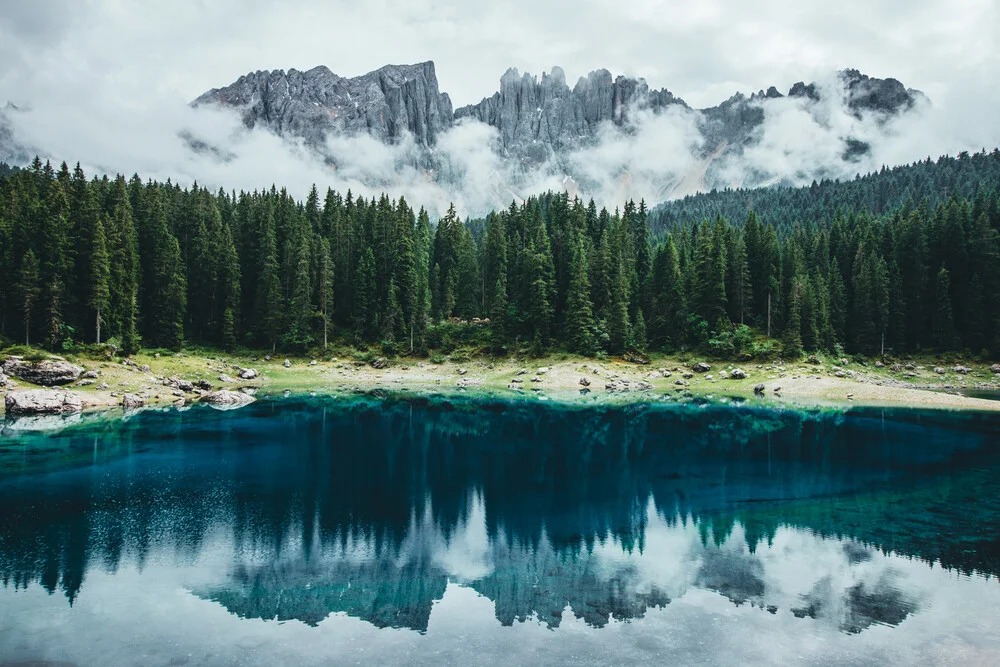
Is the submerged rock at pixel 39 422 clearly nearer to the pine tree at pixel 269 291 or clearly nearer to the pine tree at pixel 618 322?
the pine tree at pixel 269 291

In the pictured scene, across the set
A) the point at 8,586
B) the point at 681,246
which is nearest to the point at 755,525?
the point at 8,586

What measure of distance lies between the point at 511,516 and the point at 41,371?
174ft

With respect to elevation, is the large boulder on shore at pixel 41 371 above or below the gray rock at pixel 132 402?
above

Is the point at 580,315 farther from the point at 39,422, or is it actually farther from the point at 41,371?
the point at 39,422

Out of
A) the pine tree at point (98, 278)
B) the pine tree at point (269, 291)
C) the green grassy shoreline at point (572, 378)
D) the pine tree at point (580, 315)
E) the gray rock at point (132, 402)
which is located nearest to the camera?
the gray rock at point (132, 402)

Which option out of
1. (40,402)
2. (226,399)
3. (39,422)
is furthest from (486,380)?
(39,422)

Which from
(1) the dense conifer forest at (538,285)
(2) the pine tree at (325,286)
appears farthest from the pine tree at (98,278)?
(2) the pine tree at (325,286)

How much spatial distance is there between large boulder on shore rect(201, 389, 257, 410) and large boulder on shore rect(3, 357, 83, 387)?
494 inches

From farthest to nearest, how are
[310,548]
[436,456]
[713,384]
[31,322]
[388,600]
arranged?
[713,384] < [31,322] < [436,456] < [310,548] < [388,600]

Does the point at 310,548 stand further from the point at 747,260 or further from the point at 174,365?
the point at 747,260

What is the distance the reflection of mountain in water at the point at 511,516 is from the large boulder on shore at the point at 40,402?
8.66 metres

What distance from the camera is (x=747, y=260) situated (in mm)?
98000

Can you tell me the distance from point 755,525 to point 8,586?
27.9 metres

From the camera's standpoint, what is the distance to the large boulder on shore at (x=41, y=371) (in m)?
55.3
